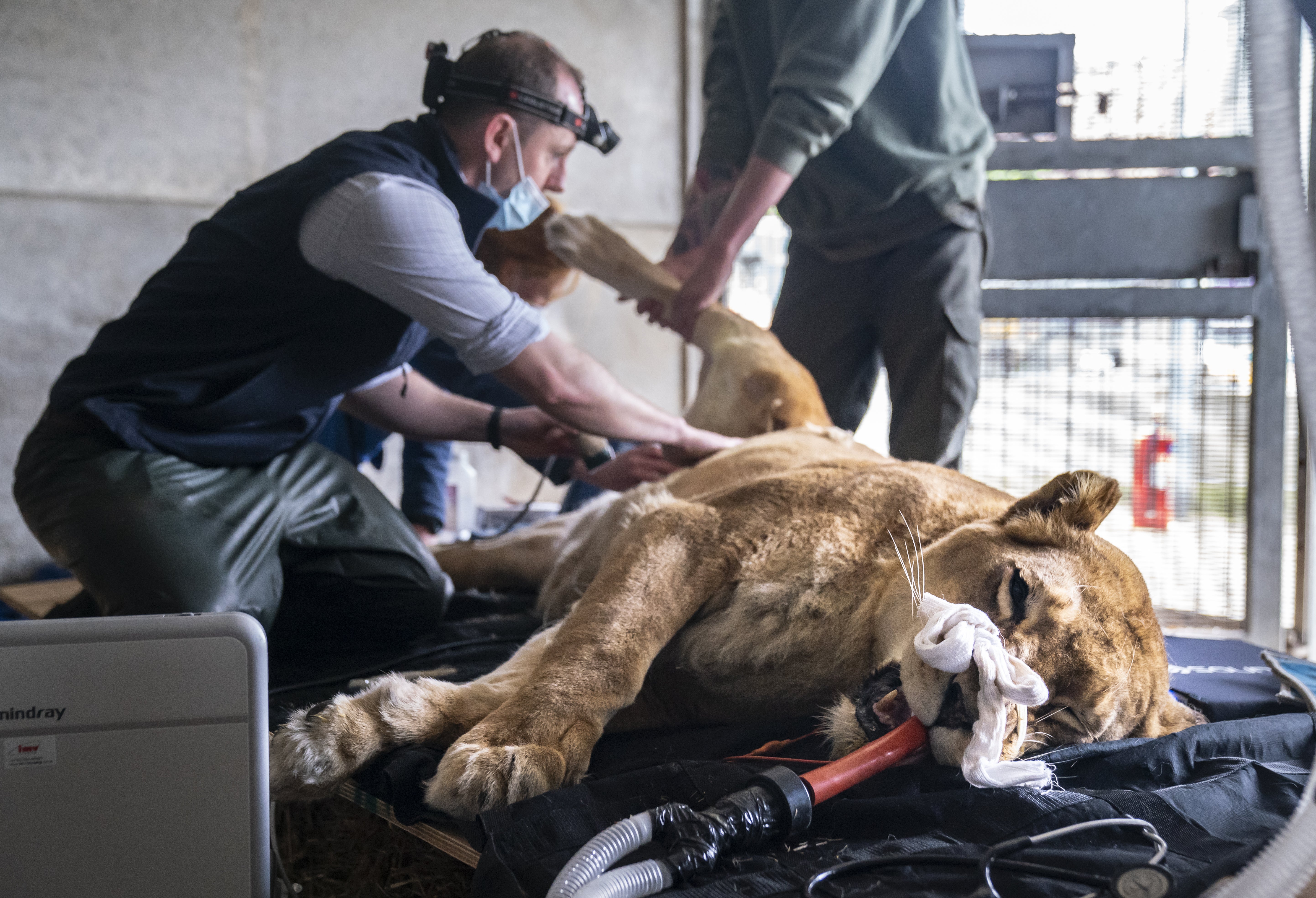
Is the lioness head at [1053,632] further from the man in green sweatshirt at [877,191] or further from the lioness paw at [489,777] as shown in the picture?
the man in green sweatshirt at [877,191]

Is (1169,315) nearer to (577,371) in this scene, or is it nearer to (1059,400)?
(1059,400)

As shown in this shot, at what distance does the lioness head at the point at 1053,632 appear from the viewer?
1.21 metres

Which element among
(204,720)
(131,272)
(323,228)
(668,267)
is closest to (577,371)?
(323,228)

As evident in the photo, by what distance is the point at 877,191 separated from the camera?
305cm

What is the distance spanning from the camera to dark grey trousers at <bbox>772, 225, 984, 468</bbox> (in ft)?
9.93

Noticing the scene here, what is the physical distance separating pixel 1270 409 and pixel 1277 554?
1.81ft

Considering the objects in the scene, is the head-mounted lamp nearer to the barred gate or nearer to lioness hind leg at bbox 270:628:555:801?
the barred gate

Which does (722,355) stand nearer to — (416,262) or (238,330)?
(416,262)

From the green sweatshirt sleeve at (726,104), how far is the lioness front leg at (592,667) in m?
2.16

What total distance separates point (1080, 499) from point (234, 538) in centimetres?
190

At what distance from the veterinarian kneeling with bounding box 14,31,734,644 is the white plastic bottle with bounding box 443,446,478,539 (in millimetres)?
1309

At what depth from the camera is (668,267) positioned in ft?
11.6

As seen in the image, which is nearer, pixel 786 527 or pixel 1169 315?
pixel 786 527

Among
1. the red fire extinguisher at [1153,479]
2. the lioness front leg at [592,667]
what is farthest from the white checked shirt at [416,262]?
the red fire extinguisher at [1153,479]
